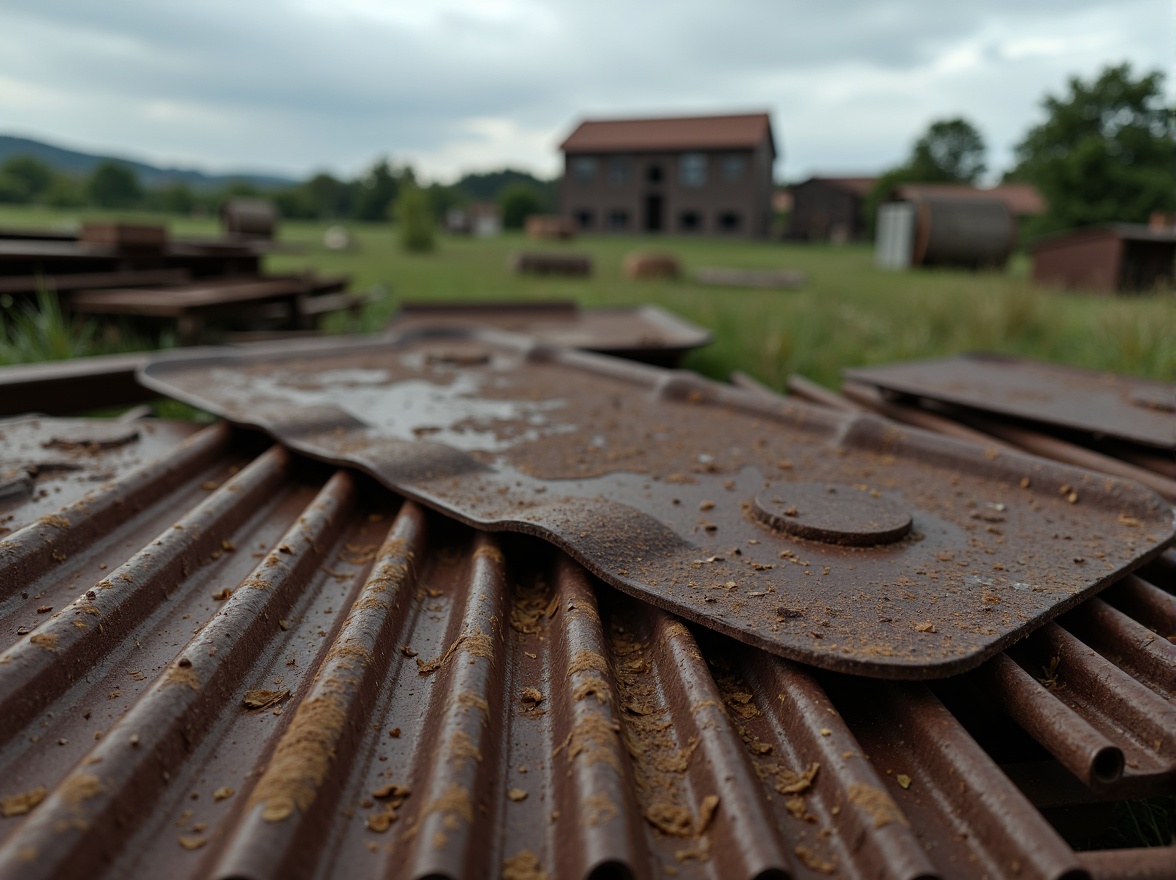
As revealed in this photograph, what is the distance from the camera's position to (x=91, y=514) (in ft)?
6.76

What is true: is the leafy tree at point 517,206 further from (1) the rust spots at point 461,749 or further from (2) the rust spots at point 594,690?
(1) the rust spots at point 461,749

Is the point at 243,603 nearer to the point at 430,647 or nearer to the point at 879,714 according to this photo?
the point at 430,647

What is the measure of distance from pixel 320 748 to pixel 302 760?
0.05 m

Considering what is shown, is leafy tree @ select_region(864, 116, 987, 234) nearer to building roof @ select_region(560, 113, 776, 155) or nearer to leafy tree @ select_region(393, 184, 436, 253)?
building roof @ select_region(560, 113, 776, 155)

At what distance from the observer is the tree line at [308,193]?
1086 cm

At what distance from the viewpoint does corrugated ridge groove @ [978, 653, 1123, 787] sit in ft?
4.29

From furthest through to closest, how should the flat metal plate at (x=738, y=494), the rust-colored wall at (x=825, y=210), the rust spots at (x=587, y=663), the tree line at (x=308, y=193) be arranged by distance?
the rust-colored wall at (x=825, y=210)
the tree line at (x=308, y=193)
the flat metal plate at (x=738, y=494)
the rust spots at (x=587, y=663)

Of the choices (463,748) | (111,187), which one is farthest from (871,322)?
(111,187)

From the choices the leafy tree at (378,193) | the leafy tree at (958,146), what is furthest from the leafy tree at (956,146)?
the leafy tree at (378,193)

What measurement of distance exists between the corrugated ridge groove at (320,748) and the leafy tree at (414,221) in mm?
24088

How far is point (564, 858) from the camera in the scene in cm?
113

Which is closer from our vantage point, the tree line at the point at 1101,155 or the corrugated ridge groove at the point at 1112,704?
the corrugated ridge groove at the point at 1112,704

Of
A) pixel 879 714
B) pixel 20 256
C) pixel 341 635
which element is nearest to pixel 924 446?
pixel 879 714

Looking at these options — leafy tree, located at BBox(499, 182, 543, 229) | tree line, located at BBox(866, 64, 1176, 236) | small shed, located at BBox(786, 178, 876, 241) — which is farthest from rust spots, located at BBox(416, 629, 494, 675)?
small shed, located at BBox(786, 178, 876, 241)
